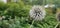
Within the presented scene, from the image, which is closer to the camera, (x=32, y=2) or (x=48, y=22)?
(x=48, y=22)

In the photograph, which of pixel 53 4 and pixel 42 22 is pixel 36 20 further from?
pixel 53 4

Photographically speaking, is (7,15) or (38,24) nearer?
(38,24)

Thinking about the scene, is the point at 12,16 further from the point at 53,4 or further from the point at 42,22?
the point at 53,4

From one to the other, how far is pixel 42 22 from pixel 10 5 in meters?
0.48

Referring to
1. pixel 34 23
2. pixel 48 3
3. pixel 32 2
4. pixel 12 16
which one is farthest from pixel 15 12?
pixel 48 3

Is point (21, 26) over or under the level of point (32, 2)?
under

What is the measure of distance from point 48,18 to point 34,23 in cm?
20

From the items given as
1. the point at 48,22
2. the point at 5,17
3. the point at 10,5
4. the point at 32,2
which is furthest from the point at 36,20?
the point at 32,2

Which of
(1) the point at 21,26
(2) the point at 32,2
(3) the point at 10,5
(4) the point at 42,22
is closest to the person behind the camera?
(1) the point at 21,26

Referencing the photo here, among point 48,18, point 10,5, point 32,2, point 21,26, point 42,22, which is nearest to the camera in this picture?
point 21,26

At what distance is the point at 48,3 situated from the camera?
6.64 ft

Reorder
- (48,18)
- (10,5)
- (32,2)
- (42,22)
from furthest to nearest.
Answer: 1. (32,2)
2. (10,5)
3. (48,18)
4. (42,22)

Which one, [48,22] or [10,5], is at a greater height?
[10,5]

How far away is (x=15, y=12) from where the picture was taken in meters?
1.63
